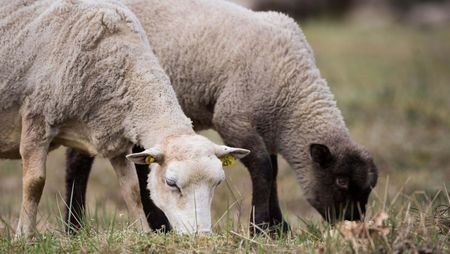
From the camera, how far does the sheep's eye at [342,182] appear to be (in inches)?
322

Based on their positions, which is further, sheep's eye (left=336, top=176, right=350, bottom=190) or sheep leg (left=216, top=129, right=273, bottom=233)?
sheep's eye (left=336, top=176, right=350, bottom=190)

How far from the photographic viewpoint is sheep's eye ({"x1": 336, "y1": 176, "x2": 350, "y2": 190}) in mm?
8173

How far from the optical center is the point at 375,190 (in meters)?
9.33

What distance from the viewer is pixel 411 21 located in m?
28.0

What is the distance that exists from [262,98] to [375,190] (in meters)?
1.87

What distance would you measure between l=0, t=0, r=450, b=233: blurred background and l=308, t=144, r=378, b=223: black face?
0.21 m

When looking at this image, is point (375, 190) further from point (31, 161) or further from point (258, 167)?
point (31, 161)

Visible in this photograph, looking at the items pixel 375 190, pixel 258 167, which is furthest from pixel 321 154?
pixel 375 190

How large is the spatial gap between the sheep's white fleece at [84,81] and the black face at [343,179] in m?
2.04

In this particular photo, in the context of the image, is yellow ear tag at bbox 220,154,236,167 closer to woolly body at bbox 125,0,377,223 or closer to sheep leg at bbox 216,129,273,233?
sheep leg at bbox 216,129,273,233

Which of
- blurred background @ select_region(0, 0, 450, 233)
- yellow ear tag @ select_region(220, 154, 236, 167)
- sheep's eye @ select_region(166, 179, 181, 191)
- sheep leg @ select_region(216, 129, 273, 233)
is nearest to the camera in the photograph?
sheep's eye @ select_region(166, 179, 181, 191)

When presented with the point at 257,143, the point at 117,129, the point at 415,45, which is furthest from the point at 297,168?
the point at 415,45

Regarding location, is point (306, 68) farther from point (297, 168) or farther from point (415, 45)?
point (415, 45)

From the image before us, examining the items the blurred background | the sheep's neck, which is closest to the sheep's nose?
the blurred background
